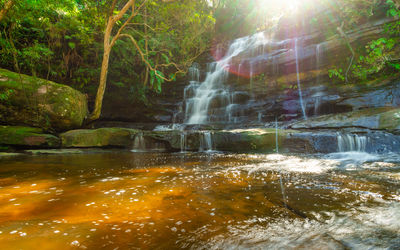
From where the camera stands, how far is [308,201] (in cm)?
205

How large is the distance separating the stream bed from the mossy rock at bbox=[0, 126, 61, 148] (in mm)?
4468

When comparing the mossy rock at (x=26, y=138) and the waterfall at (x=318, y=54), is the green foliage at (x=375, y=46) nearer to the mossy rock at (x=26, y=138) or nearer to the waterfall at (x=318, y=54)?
the waterfall at (x=318, y=54)

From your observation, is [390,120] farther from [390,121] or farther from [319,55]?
[319,55]

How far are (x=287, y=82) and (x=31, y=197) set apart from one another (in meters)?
12.2

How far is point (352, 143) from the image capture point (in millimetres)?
6121

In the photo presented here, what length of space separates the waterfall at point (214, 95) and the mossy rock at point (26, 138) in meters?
6.70

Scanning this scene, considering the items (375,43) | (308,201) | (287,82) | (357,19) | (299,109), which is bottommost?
(308,201)

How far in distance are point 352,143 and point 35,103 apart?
1104cm

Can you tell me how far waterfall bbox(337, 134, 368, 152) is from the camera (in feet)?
19.9

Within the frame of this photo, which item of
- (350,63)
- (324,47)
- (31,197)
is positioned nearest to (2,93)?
(31,197)

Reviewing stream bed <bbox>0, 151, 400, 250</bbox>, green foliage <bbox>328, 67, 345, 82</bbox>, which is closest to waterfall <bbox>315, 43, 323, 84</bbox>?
green foliage <bbox>328, 67, 345, 82</bbox>

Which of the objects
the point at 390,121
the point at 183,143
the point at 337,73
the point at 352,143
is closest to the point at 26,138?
the point at 183,143

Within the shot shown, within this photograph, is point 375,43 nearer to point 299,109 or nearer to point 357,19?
point 357,19

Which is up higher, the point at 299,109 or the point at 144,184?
the point at 299,109
